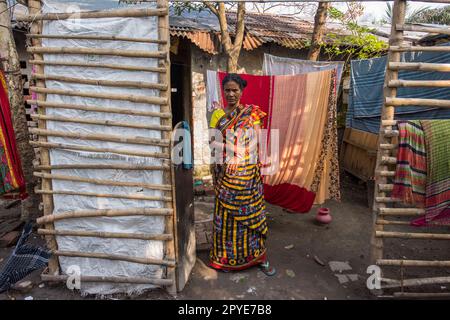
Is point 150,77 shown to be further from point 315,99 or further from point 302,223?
point 302,223

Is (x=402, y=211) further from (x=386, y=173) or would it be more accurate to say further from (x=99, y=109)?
(x=99, y=109)

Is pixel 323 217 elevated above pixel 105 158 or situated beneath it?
situated beneath

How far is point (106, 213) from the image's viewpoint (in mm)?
2713

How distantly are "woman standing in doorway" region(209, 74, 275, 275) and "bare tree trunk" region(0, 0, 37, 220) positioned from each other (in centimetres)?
266

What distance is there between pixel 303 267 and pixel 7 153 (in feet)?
11.9

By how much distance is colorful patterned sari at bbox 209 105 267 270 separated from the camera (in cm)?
295

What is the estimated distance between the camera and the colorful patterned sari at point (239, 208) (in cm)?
295

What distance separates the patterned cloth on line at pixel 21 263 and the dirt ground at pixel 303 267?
0.36 feet

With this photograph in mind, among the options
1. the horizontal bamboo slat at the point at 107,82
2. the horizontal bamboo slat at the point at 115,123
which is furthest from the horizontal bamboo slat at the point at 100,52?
the horizontal bamboo slat at the point at 115,123

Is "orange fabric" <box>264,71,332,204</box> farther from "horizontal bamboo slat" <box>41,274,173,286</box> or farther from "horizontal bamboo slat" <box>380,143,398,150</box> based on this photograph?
"horizontal bamboo slat" <box>41,274,173,286</box>

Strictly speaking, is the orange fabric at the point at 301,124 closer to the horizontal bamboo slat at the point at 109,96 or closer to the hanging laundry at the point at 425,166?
the hanging laundry at the point at 425,166

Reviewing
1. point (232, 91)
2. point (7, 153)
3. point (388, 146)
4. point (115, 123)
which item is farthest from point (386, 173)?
point (7, 153)

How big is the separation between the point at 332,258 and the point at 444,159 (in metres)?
1.68

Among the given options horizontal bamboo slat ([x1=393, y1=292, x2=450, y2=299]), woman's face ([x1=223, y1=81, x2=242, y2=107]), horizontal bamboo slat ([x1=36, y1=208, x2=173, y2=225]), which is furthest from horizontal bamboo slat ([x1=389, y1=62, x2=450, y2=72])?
horizontal bamboo slat ([x1=36, y1=208, x2=173, y2=225])
